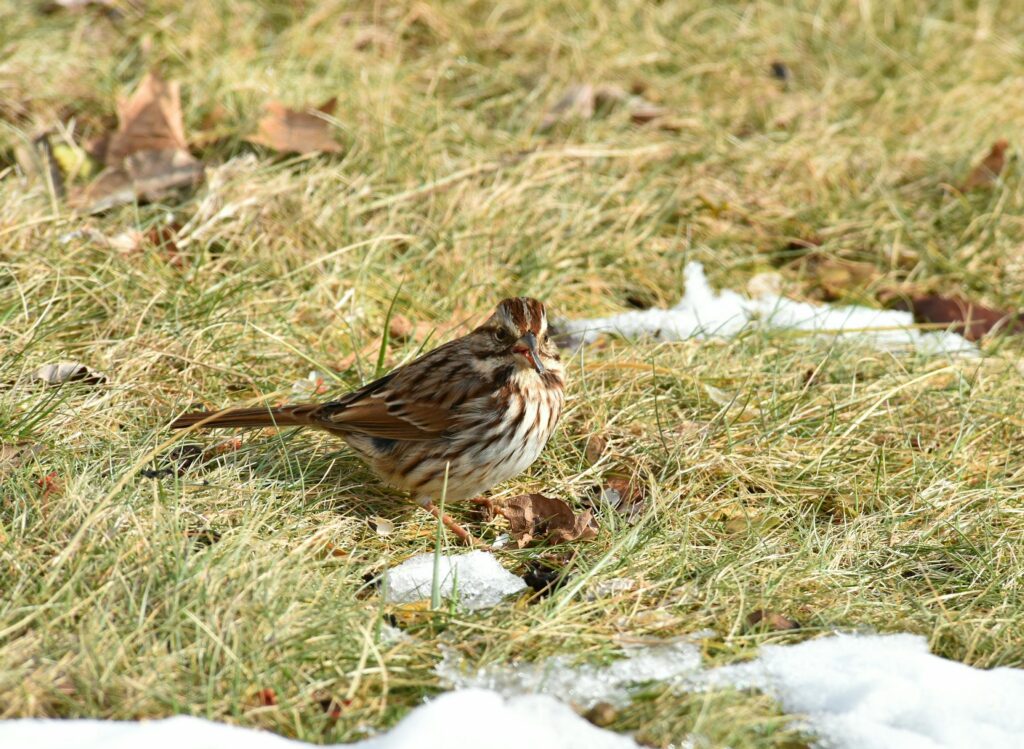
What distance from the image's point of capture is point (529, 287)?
510cm

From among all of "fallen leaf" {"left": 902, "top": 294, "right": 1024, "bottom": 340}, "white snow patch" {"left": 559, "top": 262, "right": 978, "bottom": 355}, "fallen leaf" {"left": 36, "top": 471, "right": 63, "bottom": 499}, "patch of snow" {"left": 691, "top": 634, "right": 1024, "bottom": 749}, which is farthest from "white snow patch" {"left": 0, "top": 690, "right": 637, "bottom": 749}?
"fallen leaf" {"left": 902, "top": 294, "right": 1024, "bottom": 340}

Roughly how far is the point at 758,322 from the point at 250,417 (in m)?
2.03

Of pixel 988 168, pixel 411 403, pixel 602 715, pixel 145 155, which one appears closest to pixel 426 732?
pixel 602 715

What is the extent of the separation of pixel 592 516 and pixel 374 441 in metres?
0.71

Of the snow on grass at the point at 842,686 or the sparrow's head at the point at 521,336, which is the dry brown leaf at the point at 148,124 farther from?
the snow on grass at the point at 842,686

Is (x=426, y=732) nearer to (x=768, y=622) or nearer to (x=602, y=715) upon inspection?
(x=602, y=715)

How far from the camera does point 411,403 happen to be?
393cm

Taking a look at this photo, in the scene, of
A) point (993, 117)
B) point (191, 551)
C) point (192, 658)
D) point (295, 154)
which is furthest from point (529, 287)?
point (993, 117)

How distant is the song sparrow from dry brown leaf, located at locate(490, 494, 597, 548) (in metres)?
0.10

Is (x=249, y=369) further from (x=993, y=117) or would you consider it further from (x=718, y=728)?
(x=993, y=117)

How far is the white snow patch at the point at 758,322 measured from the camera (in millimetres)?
4887

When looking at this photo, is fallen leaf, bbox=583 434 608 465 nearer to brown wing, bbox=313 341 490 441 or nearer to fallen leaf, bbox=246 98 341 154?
brown wing, bbox=313 341 490 441

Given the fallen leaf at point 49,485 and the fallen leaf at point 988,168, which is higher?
the fallen leaf at point 988,168

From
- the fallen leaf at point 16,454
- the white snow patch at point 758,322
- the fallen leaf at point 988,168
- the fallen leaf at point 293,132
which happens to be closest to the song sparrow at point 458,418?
the fallen leaf at point 16,454
